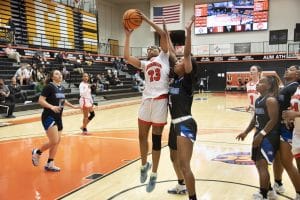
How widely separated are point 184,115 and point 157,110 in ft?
1.19

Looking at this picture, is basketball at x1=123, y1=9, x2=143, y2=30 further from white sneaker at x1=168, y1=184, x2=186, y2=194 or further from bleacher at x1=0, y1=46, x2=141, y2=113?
bleacher at x1=0, y1=46, x2=141, y2=113

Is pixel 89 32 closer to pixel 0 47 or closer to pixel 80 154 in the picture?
pixel 0 47

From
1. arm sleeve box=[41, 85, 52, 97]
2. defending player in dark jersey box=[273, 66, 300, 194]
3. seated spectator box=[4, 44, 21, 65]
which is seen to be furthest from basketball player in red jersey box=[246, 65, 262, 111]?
seated spectator box=[4, 44, 21, 65]

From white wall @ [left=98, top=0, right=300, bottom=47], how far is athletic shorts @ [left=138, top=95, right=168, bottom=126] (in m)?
27.1

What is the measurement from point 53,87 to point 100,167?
1.52 metres

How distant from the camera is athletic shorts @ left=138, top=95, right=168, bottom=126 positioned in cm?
399

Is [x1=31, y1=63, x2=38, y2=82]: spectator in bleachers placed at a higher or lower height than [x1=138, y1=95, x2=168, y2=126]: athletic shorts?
higher

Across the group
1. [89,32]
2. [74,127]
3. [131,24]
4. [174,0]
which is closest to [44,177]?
[131,24]

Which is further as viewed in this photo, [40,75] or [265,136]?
[40,75]

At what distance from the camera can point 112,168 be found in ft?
19.3

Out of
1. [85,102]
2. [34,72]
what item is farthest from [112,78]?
[85,102]

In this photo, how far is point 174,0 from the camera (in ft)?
104

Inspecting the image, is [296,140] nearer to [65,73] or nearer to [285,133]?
[285,133]

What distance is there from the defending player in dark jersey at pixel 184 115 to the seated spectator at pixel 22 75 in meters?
13.4
